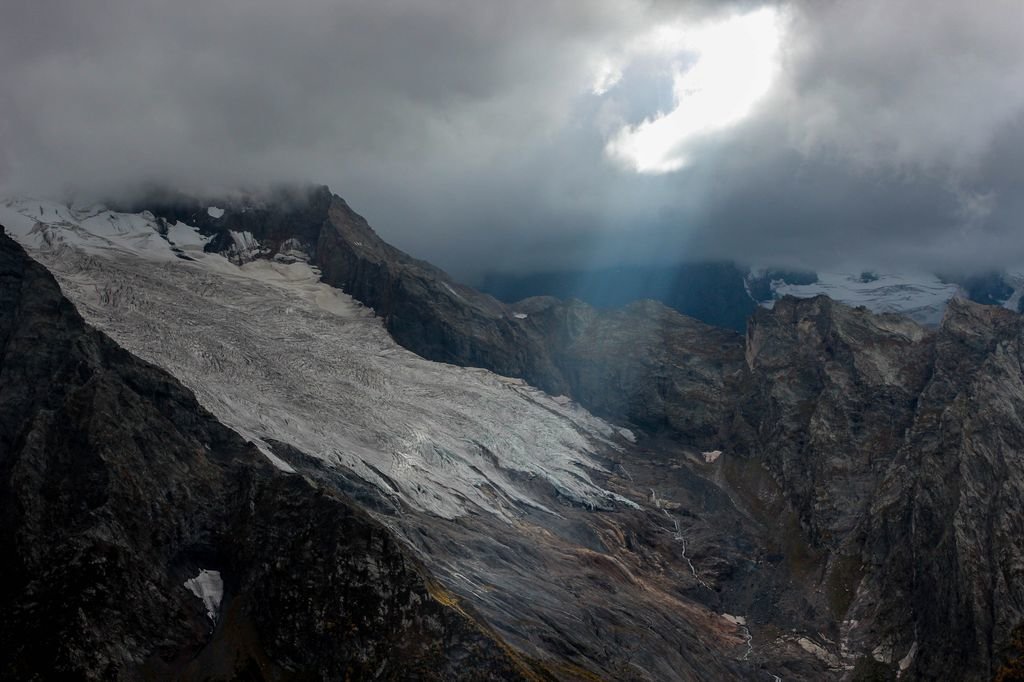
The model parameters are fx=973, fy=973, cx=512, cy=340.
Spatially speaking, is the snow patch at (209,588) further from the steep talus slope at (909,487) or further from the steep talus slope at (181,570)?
the steep talus slope at (909,487)

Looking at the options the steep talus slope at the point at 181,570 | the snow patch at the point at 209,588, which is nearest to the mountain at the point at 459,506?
the steep talus slope at the point at 181,570

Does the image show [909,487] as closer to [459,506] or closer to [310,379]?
[459,506]

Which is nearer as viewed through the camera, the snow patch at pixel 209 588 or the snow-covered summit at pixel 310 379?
the snow patch at pixel 209 588

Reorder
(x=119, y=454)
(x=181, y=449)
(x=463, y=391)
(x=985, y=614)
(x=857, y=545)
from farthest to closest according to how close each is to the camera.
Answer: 1. (x=463, y=391)
2. (x=857, y=545)
3. (x=985, y=614)
4. (x=181, y=449)
5. (x=119, y=454)

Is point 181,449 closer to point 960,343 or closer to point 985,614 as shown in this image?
point 985,614

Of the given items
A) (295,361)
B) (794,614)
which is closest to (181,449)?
(295,361)

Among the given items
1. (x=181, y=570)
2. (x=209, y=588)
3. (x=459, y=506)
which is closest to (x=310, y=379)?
(x=459, y=506)
